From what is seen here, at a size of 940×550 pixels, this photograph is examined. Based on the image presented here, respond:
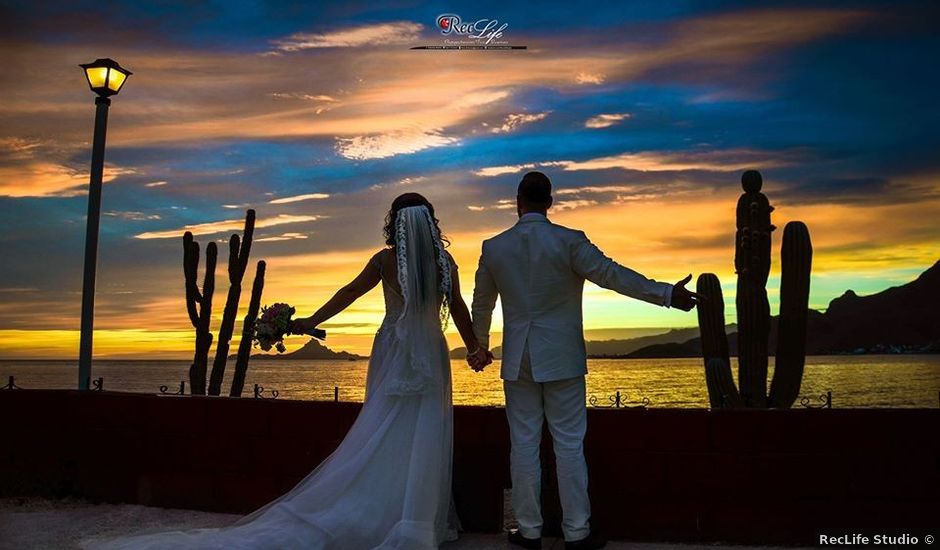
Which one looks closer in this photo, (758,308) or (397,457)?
(397,457)

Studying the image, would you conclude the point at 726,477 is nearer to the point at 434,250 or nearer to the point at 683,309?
the point at 683,309

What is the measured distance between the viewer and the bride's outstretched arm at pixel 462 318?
4793 mm

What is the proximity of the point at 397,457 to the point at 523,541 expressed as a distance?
0.80 m

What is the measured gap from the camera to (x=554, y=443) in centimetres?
455

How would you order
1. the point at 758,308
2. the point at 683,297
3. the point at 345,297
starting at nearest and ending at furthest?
the point at 683,297 < the point at 345,297 < the point at 758,308

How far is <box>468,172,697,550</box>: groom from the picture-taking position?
4.53 metres

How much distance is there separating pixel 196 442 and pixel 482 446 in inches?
75.2

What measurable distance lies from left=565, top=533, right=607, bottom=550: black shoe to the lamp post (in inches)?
185

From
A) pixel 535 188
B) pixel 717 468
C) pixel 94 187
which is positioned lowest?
pixel 717 468

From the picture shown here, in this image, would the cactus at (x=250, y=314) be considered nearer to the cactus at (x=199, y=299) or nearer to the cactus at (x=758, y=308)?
the cactus at (x=199, y=299)

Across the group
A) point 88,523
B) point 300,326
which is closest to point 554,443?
point 300,326

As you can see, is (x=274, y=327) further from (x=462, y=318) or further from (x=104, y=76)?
(x=104, y=76)

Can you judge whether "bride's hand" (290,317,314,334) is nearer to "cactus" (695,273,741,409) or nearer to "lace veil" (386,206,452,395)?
"lace veil" (386,206,452,395)

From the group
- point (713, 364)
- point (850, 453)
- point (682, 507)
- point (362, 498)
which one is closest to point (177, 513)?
point (362, 498)
